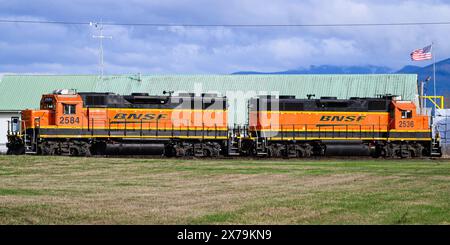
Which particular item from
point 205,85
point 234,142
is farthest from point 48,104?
point 205,85

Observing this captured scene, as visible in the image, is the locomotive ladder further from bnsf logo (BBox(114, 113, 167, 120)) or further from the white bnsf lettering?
the white bnsf lettering

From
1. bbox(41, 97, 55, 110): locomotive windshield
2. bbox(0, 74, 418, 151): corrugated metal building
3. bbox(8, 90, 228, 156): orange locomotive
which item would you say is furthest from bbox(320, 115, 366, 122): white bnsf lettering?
bbox(0, 74, 418, 151): corrugated metal building

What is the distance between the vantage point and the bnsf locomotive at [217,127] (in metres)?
35.2

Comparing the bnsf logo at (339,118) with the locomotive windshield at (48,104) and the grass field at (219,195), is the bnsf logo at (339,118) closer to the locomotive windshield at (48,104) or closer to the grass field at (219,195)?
the grass field at (219,195)

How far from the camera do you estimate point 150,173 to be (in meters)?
24.0

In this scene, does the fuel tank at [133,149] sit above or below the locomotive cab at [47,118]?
below

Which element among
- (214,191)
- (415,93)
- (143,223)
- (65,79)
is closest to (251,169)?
(214,191)

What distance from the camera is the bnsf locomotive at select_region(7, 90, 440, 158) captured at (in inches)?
1384

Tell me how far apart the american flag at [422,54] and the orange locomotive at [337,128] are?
1615cm

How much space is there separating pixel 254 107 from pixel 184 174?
14.3 meters

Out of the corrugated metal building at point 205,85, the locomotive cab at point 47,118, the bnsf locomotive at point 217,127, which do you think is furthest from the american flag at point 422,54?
the locomotive cab at point 47,118

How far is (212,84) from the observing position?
5372 cm
